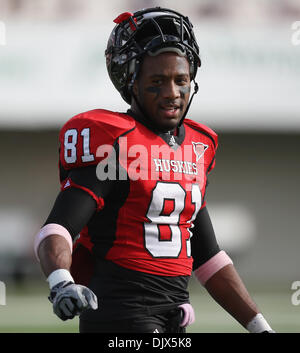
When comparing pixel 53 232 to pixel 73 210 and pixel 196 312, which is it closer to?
pixel 73 210

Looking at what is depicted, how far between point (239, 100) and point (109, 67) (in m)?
10.8

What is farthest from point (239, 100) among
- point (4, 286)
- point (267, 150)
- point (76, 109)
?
point (4, 286)

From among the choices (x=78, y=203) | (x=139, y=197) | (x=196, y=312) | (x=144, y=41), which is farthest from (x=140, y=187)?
(x=196, y=312)

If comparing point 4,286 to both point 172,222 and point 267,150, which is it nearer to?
point 267,150

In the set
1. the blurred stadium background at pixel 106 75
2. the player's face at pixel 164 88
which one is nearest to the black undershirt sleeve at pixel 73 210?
the player's face at pixel 164 88

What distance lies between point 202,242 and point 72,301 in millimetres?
994

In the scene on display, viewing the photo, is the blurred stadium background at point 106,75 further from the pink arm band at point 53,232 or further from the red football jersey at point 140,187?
the pink arm band at point 53,232

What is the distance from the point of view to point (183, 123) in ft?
11.0

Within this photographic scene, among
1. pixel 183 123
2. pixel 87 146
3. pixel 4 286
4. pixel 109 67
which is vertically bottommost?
pixel 87 146

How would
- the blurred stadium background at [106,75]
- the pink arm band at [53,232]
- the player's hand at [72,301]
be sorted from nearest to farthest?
the player's hand at [72,301] → the pink arm band at [53,232] → the blurred stadium background at [106,75]

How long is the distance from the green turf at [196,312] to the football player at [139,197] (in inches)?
196

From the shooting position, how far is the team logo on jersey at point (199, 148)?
3.27 metres

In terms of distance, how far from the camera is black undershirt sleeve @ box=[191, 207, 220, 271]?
3.31m
